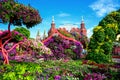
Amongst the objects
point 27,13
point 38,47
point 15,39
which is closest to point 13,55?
point 38,47

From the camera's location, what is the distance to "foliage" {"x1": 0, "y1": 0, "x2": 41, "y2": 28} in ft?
47.3

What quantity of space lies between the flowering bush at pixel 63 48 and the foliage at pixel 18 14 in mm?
11561

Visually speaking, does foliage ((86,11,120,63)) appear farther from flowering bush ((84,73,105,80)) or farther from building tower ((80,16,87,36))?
building tower ((80,16,87,36))

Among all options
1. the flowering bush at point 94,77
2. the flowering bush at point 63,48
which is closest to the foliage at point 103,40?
the flowering bush at point 63,48

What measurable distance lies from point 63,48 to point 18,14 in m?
12.9

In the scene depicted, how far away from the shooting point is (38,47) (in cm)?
2038

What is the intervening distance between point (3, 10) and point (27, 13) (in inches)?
46.7

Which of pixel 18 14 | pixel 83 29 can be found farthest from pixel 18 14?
pixel 83 29

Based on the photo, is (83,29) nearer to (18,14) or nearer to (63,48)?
(63,48)

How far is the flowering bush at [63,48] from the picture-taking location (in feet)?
89.1

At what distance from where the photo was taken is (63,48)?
89.8 feet

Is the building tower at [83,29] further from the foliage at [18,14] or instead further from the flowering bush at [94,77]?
the flowering bush at [94,77]

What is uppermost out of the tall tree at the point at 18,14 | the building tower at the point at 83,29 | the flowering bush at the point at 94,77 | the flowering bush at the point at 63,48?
the building tower at the point at 83,29

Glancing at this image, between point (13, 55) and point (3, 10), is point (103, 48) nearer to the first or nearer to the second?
point (13, 55)
